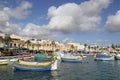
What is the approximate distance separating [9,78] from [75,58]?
Result: 54.5 m

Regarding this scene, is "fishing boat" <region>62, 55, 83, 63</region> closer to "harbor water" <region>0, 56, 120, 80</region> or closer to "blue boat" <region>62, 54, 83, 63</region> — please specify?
"blue boat" <region>62, 54, 83, 63</region>

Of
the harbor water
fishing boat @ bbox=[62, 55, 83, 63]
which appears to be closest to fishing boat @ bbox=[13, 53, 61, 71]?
the harbor water

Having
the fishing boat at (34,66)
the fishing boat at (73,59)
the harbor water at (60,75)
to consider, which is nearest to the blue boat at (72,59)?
the fishing boat at (73,59)

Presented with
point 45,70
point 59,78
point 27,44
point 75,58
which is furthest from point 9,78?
point 27,44

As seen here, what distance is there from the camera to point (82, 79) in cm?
4619

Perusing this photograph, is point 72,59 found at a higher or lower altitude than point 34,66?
higher

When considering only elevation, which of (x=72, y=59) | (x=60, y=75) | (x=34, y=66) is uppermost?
(x=72, y=59)

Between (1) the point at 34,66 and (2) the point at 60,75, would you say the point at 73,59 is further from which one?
(2) the point at 60,75

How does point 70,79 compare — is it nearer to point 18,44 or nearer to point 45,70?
point 45,70

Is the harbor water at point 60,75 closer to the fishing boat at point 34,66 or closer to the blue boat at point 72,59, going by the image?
the fishing boat at point 34,66

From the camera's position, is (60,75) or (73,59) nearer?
(60,75)

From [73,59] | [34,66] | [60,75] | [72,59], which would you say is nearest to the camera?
[60,75]

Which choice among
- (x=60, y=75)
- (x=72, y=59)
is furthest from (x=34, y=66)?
(x=72, y=59)

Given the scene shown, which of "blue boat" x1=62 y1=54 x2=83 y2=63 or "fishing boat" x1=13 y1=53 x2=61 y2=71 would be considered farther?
"blue boat" x1=62 y1=54 x2=83 y2=63
